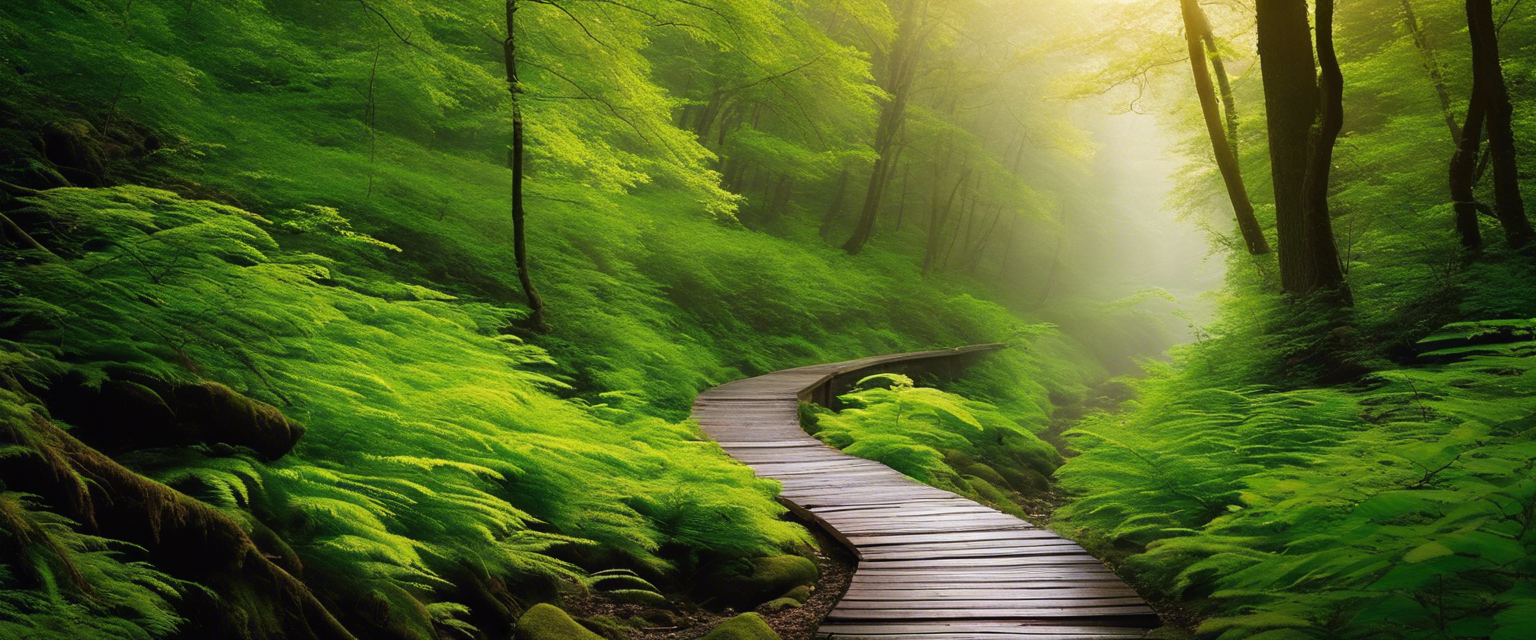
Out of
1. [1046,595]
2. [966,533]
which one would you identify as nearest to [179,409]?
[1046,595]

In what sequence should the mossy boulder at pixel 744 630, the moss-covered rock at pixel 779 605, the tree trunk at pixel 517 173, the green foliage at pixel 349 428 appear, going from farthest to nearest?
the tree trunk at pixel 517 173 < the moss-covered rock at pixel 779 605 < the mossy boulder at pixel 744 630 < the green foliage at pixel 349 428

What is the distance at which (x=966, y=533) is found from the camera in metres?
5.08

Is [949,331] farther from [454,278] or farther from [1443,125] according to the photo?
[454,278]

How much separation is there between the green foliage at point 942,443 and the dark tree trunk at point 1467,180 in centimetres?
455

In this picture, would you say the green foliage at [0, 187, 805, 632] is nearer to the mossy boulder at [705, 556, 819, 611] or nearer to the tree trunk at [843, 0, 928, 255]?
the mossy boulder at [705, 556, 819, 611]

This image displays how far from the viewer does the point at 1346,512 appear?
313 cm

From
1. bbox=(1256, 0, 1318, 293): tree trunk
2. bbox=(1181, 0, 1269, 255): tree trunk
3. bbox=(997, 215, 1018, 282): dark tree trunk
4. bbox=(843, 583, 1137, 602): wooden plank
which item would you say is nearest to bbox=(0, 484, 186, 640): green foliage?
bbox=(843, 583, 1137, 602): wooden plank

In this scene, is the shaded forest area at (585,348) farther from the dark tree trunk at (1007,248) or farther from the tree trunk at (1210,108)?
the dark tree trunk at (1007,248)

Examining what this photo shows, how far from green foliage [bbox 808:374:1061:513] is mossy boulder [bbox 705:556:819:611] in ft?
9.93

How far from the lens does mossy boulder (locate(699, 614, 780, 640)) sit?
3453mm

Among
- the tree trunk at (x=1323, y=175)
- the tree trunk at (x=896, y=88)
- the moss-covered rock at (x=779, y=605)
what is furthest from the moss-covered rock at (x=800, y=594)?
the tree trunk at (x=896, y=88)

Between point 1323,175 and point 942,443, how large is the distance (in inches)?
187

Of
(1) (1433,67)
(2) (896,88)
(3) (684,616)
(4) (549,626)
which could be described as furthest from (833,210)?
(4) (549,626)

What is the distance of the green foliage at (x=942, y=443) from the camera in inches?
304
